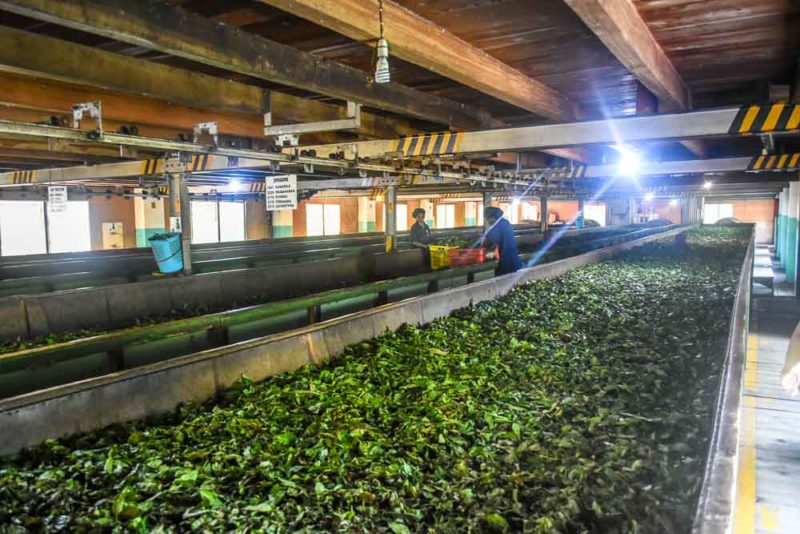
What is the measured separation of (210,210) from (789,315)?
18.5 metres

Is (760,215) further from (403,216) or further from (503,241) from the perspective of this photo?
(503,241)

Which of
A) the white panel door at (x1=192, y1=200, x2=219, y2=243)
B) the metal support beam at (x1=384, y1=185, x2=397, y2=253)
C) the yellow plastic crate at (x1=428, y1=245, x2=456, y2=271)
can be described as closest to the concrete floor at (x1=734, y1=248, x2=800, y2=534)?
the yellow plastic crate at (x1=428, y1=245, x2=456, y2=271)

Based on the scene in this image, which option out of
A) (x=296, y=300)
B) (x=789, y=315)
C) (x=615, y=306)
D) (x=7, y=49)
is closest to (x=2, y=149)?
(x=296, y=300)

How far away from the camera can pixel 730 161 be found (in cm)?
951

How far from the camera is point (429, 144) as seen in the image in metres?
6.70

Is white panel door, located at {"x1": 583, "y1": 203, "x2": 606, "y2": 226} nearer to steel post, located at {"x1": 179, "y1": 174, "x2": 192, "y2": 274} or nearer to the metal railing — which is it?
steel post, located at {"x1": 179, "y1": 174, "x2": 192, "y2": 274}

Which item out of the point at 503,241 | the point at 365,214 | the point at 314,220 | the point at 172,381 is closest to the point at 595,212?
the point at 365,214

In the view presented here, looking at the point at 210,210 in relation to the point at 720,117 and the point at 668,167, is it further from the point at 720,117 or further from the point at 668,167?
the point at 720,117

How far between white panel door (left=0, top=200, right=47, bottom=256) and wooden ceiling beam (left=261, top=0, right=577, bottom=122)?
15.6 metres

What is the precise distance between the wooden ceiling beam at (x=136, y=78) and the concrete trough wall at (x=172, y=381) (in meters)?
2.08

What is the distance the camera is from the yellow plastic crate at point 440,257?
9.84 m

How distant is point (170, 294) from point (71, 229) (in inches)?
432

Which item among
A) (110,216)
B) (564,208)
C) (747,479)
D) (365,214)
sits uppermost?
(564,208)

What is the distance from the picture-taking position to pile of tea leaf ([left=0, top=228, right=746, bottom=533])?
2.38 m
